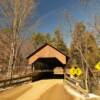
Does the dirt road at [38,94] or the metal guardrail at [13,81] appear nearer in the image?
A: the dirt road at [38,94]

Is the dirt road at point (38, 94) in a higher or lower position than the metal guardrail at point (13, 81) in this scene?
lower

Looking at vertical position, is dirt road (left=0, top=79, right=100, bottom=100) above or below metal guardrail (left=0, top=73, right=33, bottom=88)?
below

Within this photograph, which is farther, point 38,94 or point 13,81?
point 13,81

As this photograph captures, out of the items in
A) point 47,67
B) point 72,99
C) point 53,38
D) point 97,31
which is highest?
point 53,38

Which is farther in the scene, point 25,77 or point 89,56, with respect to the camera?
point 89,56

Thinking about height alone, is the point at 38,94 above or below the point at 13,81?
below

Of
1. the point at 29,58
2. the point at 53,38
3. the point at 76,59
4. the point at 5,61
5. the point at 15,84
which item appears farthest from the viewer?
the point at 53,38

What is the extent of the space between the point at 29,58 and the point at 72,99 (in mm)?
16534

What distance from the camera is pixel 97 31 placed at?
3456 cm

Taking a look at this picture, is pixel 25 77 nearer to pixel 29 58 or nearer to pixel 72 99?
pixel 29 58

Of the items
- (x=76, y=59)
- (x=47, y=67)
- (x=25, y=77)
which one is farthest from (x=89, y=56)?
(x=25, y=77)

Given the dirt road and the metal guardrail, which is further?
the metal guardrail

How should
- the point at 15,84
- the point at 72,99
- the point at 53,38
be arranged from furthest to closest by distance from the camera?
the point at 53,38, the point at 15,84, the point at 72,99

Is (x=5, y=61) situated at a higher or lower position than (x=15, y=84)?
higher
